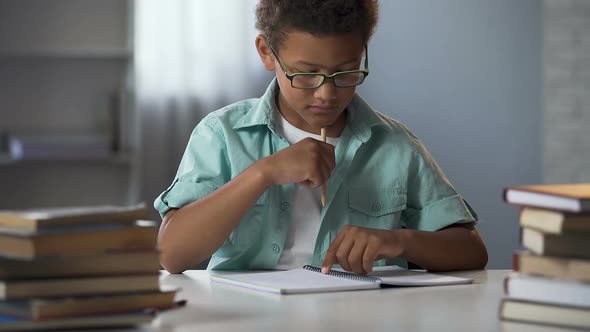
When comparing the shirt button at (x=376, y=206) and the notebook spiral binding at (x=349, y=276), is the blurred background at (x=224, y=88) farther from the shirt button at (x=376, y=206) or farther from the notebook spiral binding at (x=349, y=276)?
the notebook spiral binding at (x=349, y=276)

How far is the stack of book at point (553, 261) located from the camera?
1025mm

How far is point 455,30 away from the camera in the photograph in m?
3.87

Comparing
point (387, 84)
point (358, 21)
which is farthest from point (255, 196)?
point (387, 84)

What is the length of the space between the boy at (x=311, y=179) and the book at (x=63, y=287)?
1.77 ft

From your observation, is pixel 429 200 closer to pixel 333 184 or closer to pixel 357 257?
pixel 333 184

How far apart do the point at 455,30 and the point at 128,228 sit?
9.86 feet

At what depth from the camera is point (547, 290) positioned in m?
1.05

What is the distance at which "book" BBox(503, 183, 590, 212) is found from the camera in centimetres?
102

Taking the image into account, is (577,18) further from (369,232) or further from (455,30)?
(369,232)

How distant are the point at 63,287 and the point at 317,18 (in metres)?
0.86

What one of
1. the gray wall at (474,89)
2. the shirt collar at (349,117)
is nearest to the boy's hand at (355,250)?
the shirt collar at (349,117)

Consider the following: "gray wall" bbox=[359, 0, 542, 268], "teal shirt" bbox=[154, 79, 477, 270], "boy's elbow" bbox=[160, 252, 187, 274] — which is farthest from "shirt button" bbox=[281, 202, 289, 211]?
"gray wall" bbox=[359, 0, 542, 268]

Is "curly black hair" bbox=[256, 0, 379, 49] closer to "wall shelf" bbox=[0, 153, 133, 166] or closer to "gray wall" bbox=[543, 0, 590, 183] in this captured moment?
"wall shelf" bbox=[0, 153, 133, 166]

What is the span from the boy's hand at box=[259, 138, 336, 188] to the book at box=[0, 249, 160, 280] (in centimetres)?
60
